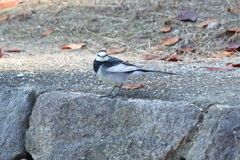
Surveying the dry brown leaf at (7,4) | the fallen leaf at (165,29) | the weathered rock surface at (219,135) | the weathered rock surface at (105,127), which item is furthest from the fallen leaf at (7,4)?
the weathered rock surface at (219,135)

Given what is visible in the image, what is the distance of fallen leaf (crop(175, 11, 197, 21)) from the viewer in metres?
5.19

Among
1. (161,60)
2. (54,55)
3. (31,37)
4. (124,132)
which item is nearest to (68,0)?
(31,37)

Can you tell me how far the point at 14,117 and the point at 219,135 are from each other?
1.60m

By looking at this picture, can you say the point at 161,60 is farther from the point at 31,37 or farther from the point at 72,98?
the point at 31,37

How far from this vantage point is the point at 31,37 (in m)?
5.40

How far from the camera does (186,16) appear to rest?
522 cm

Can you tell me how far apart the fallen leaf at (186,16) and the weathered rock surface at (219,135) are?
2.82 metres

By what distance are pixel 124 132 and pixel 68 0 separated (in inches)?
154

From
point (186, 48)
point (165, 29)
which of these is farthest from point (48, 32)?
point (186, 48)

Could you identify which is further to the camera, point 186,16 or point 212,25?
point 186,16

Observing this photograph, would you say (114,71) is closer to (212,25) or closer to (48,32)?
(212,25)

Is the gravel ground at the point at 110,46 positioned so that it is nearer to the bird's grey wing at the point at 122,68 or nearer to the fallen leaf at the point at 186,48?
the fallen leaf at the point at 186,48

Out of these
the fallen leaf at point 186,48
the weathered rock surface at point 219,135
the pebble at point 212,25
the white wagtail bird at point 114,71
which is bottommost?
the fallen leaf at point 186,48

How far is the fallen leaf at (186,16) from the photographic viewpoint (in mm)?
5188
